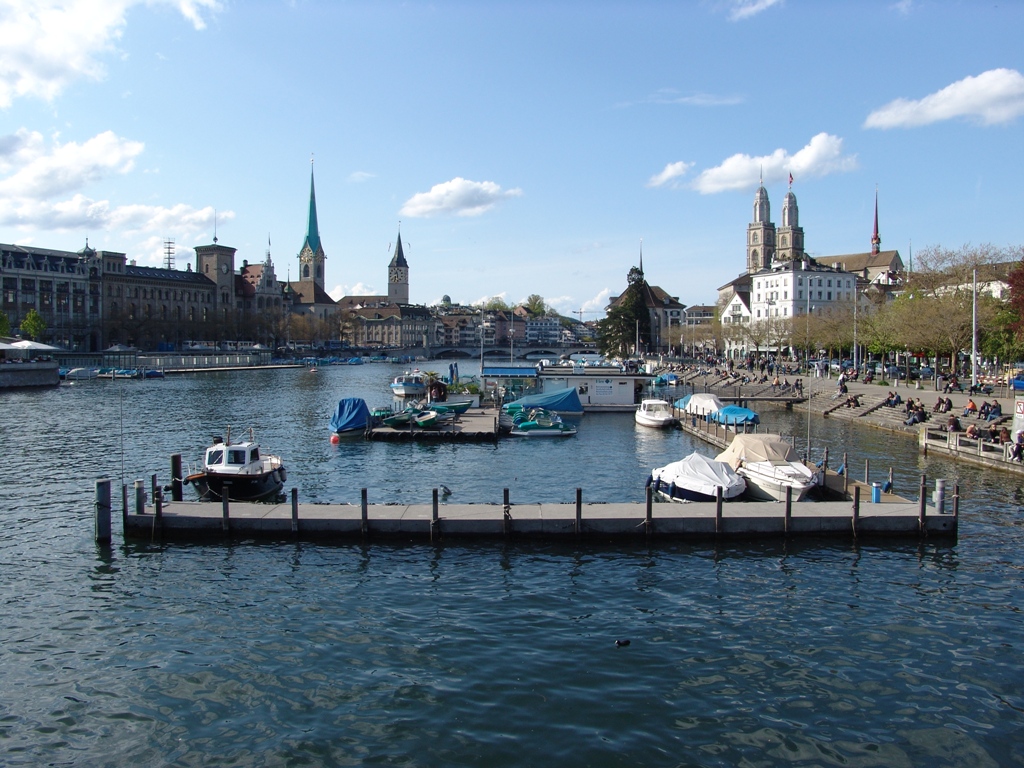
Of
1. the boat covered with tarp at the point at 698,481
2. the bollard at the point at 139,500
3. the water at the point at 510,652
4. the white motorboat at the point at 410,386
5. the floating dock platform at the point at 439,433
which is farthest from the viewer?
the white motorboat at the point at 410,386

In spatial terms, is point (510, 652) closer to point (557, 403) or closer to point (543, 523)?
point (543, 523)

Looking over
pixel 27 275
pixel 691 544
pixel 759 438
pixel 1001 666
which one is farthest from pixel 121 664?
pixel 27 275

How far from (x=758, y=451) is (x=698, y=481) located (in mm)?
4185

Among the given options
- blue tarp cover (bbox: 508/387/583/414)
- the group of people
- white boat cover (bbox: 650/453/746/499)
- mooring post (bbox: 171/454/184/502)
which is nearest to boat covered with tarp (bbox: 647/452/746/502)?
white boat cover (bbox: 650/453/746/499)

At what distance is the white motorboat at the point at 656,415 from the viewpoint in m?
61.8

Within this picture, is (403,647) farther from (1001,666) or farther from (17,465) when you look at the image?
(17,465)

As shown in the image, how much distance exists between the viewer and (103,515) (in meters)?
26.8

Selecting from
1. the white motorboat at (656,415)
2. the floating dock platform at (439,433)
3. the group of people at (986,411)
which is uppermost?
the group of people at (986,411)

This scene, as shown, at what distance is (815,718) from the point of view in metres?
15.6

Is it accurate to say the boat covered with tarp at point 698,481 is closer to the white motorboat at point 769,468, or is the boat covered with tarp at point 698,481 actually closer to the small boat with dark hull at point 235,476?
the white motorboat at point 769,468

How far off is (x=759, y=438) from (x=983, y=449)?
16064 mm

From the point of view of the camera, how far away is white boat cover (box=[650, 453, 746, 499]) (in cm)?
3117

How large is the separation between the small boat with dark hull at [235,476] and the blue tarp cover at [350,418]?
19361 millimetres

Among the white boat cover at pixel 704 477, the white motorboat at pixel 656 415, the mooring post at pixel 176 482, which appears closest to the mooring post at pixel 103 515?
the mooring post at pixel 176 482
